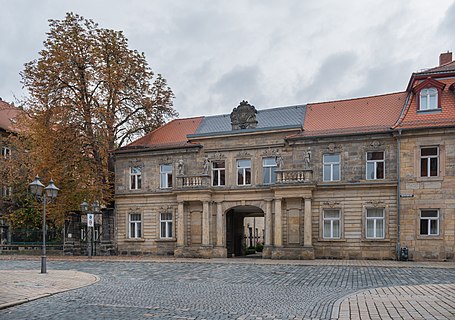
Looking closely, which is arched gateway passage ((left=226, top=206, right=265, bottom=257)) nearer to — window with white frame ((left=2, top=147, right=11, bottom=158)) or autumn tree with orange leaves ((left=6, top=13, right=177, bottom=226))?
autumn tree with orange leaves ((left=6, top=13, right=177, bottom=226))

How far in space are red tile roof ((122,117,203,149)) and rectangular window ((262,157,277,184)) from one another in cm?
551

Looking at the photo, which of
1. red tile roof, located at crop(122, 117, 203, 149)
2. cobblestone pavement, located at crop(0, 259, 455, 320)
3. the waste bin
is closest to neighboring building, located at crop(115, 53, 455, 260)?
red tile roof, located at crop(122, 117, 203, 149)

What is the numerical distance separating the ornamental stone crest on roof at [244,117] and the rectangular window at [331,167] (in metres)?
5.08

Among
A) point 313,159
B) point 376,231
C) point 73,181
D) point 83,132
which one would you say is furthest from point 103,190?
point 376,231

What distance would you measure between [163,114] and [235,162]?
8023mm

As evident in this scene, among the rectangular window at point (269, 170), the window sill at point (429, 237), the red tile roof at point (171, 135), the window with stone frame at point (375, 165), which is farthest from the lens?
the red tile roof at point (171, 135)

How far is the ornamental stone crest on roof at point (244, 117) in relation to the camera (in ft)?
97.0

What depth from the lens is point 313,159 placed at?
90.4 ft

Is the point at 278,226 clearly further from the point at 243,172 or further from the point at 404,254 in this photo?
the point at 404,254

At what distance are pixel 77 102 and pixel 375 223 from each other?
19951 millimetres

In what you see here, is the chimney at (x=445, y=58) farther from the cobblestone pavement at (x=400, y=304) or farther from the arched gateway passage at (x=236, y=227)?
the cobblestone pavement at (x=400, y=304)

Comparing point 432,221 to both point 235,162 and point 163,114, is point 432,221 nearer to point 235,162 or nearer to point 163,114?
point 235,162

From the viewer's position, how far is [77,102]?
30781 millimetres

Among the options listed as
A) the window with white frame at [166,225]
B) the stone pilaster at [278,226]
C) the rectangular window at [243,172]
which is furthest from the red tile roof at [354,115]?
the window with white frame at [166,225]
